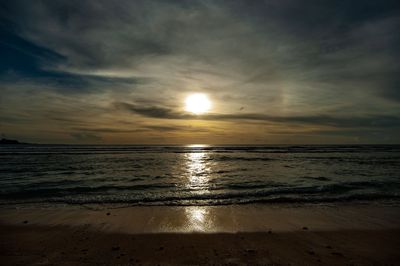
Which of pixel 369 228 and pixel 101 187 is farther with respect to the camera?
pixel 101 187

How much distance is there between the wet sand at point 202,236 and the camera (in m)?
5.46

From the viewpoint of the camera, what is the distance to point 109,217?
28.6ft

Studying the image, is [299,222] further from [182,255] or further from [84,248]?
[84,248]

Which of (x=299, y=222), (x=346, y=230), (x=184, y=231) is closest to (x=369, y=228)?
(x=346, y=230)

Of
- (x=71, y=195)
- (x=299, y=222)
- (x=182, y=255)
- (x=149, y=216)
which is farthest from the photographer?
(x=71, y=195)

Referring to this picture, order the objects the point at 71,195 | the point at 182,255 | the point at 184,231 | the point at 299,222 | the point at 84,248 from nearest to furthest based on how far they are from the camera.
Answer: the point at 182,255, the point at 84,248, the point at 184,231, the point at 299,222, the point at 71,195

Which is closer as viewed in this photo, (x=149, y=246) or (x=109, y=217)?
(x=149, y=246)

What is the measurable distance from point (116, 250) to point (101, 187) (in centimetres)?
901

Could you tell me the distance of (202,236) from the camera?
6.87m

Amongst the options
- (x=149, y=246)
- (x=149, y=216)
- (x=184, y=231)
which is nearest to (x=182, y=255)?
(x=149, y=246)

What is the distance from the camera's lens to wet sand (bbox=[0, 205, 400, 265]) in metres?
5.46

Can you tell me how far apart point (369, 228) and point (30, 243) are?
34.8ft

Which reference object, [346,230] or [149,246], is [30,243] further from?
[346,230]

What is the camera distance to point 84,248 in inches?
236
